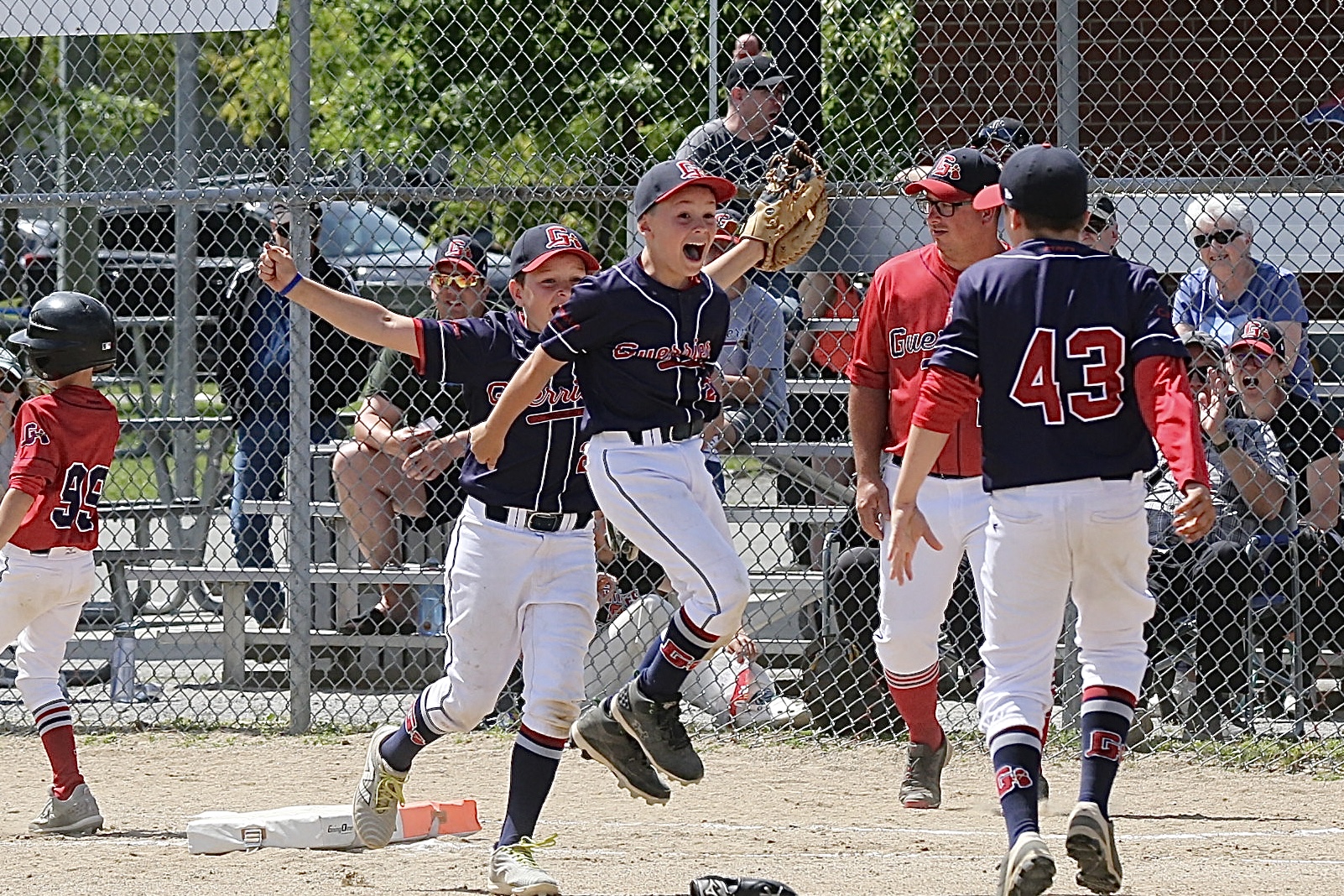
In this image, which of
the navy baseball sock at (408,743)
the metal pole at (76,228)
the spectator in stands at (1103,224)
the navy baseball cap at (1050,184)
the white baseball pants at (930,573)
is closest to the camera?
the navy baseball cap at (1050,184)

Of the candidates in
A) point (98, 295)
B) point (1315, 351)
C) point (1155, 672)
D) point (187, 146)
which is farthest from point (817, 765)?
point (98, 295)

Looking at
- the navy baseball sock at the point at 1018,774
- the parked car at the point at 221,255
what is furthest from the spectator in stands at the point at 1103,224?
the parked car at the point at 221,255

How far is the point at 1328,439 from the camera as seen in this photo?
22.1 ft

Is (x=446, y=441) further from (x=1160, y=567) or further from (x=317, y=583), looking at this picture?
(x=1160, y=567)

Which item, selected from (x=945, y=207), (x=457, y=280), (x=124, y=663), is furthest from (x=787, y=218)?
(x=124, y=663)

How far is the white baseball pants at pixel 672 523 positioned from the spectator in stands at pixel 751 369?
228 centimetres

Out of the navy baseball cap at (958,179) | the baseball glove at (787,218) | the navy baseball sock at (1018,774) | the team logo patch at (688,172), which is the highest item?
the navy baseball cap at (958,179)

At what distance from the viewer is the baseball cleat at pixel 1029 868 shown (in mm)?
4012

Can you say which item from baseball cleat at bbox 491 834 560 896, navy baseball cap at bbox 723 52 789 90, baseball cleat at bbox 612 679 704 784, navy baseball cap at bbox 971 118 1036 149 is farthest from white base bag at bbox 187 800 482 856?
navy baseball cap at bbox 723 52 789 90

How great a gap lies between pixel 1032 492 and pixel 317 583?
403 cm

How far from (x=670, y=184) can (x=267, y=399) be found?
154 inches

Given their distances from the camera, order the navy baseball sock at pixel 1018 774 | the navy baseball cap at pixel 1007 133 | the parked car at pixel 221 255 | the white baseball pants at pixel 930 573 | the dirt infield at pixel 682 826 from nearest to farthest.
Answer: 1. the navy baseball sock at pixel 1018 774
2. the dirt infield at pixel 682 826
3. the white baseball pants at pixel 930 573
4. the navy baseball cap at pixel 1007 133
5. the parked car at pixel 221 255

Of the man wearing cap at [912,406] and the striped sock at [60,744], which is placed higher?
the man wearing cap at [912,406]

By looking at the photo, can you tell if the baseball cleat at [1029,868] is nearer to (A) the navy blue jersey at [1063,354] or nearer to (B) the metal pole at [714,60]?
(A) the navy blue jersey at [1063,354]
